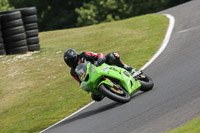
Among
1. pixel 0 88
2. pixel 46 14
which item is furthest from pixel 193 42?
pixel 46 14

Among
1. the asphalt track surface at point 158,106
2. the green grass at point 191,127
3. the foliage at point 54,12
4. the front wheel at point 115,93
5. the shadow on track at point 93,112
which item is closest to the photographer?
the green grass at point 191,127

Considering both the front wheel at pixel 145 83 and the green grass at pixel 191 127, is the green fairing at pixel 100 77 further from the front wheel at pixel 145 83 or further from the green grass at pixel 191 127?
the green grass at pixel 191 127

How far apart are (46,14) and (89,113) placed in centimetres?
4430

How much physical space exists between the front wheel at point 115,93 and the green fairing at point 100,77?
0.28 ft

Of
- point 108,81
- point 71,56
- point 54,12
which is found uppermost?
point 71,56

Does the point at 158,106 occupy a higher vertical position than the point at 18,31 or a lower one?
higher

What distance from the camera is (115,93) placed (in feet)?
30.3

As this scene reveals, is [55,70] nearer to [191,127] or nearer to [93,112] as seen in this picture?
[93,112]

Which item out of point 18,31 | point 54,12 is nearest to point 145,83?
point 18,31

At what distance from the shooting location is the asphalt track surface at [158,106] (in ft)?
24.2

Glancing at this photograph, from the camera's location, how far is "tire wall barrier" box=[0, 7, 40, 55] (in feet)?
58.3

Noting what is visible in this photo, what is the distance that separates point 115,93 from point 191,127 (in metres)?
3.05

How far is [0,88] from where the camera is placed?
15453 mm

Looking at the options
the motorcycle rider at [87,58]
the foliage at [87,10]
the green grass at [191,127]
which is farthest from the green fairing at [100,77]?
the foliage at [87,10]
